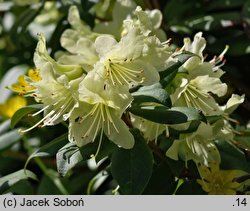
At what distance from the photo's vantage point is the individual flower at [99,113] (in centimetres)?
133

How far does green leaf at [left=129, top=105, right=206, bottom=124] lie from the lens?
135 centimetres

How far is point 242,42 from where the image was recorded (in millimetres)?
2014

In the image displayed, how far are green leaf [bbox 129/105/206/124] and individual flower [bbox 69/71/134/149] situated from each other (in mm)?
46

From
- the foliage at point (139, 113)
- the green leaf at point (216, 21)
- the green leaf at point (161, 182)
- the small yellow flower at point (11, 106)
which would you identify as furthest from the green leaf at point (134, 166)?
the small yellow flower at point (11, 106)

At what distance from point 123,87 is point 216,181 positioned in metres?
0.35

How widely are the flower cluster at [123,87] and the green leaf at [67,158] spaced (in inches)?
1.2

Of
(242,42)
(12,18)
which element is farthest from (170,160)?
(12,18)

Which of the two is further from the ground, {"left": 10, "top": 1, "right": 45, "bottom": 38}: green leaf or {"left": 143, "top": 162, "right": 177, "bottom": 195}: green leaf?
{"left": 10, "top": 1, "right": 45, "bottom": 38}: green leaf

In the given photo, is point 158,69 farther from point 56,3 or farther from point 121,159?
point 56,3

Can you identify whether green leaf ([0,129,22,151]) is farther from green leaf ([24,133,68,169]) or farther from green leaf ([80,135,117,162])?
green leaf ([80,135,117,162])

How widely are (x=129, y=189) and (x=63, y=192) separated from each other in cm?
61

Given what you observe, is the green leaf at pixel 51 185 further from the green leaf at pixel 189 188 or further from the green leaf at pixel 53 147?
the green leaf at pixel 189 188

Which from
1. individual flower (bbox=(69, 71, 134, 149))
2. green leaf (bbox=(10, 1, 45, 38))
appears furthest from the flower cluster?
green leaf (bbox=(10, 1, 45, 38))

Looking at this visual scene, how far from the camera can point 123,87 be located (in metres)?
1.35
